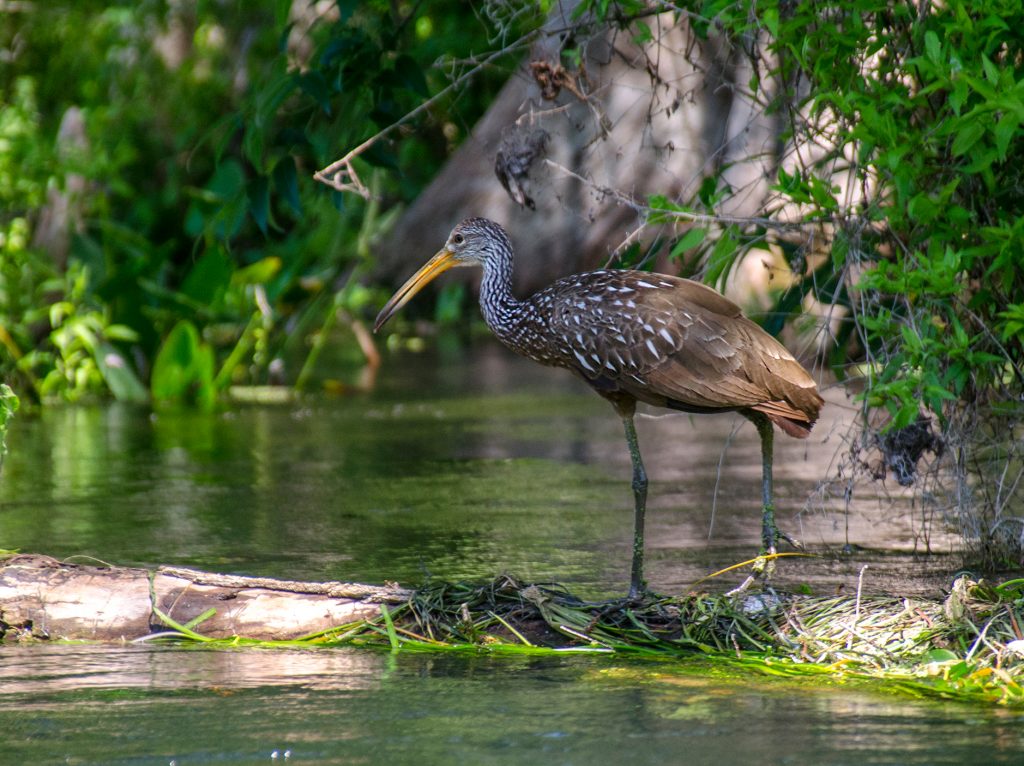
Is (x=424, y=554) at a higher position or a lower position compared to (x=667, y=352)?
lower

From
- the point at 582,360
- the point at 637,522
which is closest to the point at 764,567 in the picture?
the point at 637,522

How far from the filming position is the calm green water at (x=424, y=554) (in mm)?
4629

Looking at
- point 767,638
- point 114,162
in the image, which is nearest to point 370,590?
point 767,638

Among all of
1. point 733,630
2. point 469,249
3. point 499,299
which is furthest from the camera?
point 469,249

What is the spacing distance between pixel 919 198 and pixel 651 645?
1.90m

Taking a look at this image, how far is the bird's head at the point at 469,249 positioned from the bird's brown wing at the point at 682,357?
91cm

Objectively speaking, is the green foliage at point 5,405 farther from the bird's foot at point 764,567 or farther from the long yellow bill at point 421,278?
the bird's foot at point 764,567

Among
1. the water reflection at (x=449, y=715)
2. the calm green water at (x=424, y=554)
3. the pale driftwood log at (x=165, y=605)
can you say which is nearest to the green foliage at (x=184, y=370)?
the calm green water at (x=424, y=554)

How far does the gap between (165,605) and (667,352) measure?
7.58 ft

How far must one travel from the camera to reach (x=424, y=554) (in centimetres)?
749

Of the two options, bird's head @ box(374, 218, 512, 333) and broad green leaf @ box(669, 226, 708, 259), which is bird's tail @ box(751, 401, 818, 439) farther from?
bird's head @ box(374, 218, 512, 333)

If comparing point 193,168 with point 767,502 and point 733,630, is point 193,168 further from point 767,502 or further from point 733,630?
point 733,630

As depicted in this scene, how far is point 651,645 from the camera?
226 inches

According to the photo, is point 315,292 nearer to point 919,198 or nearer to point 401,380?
point 401,380
